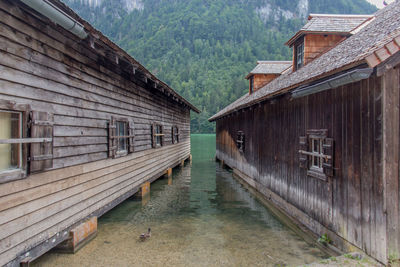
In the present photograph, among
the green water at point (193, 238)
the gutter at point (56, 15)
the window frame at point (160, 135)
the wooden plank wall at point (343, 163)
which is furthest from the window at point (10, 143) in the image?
the window frame at point (160, 135)

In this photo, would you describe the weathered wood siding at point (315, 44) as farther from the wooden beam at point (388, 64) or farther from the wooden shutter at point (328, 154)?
the wooden beam at point (388, 64)

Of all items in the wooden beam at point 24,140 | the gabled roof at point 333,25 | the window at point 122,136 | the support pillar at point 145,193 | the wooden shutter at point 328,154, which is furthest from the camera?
the support pillar at point 145,193

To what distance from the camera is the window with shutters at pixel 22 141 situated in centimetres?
399

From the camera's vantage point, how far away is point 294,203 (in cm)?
756

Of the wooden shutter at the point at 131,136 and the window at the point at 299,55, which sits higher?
the window at the point at 299,55

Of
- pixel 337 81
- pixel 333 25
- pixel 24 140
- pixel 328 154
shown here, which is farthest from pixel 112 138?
pixel 333 25

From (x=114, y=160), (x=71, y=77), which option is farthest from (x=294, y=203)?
(x=71, y=77)

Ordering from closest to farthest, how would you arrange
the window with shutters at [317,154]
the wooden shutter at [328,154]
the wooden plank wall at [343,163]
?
1. the wooden plank wall at [343,163]
2. the wooden shutter at [328,154]
3. the window with shutters at [317,154]

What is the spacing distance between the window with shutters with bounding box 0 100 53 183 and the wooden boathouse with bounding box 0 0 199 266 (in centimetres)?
1

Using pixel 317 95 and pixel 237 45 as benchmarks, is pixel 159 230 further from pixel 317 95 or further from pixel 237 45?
pixel 237 45

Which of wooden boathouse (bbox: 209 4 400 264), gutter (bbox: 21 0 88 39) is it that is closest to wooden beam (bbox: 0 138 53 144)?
gutter (bbox: 21 0 88 39)

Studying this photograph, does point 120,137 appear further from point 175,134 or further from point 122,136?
point 175,134

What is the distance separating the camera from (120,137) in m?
7.97

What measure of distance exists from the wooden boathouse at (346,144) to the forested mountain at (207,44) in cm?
9987
